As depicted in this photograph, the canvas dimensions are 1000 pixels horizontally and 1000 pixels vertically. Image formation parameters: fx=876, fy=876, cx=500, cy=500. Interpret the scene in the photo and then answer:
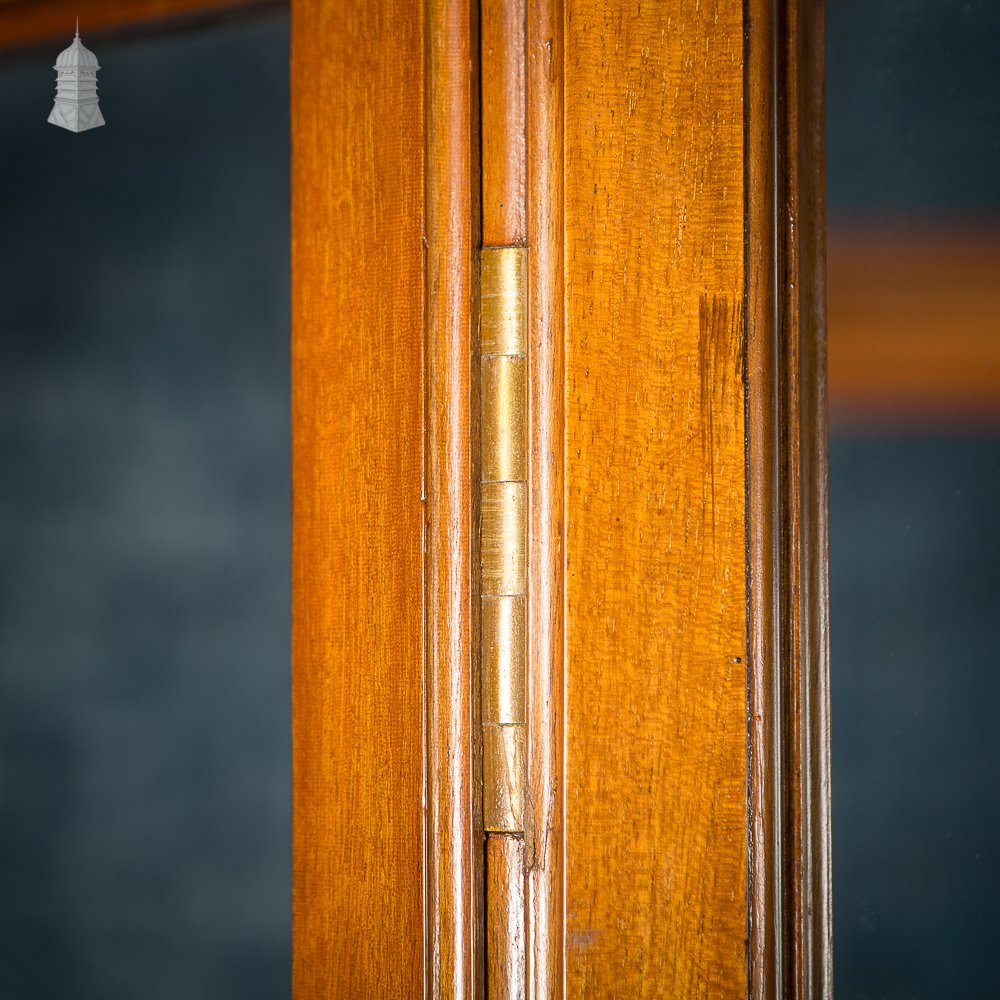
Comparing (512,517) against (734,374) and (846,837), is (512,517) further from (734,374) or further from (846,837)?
(846,837)

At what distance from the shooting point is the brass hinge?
0.45 meters

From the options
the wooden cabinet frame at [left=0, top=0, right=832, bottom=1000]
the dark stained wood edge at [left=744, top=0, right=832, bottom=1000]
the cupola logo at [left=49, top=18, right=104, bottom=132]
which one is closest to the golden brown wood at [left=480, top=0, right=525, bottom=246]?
the wooden cabinet frame at [left=0, top=0, right=832, bottom=1000]

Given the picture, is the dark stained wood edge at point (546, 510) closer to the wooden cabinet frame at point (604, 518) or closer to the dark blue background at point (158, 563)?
the wooden cabinet frame at point (604, 518)

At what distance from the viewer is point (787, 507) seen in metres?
0.44

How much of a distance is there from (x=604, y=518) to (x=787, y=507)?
0.31 feet

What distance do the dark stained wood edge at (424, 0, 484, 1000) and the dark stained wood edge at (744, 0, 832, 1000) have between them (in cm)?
14

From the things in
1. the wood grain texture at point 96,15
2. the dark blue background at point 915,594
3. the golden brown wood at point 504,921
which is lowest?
the golden brown wood at point 504,921

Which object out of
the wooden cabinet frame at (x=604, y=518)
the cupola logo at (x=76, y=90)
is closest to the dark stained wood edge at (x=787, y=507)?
the wooden cabinet frame at (x=604, y=518)

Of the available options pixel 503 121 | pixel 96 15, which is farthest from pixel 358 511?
pixel 96 15

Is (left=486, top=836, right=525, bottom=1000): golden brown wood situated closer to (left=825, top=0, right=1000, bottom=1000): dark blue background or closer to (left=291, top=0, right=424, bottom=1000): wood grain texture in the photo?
(left=291, top=0, right=424, bottom=1000): wood grain texture

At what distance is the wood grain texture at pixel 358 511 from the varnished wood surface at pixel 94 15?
8 cm

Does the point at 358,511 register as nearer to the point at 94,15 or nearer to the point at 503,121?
the point at 503,121

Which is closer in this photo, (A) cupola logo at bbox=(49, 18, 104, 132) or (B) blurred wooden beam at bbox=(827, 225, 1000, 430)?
(B) blurred wooden beam at bbox=(827, 225, 1000, 430)

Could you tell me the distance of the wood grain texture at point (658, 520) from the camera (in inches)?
16.8
